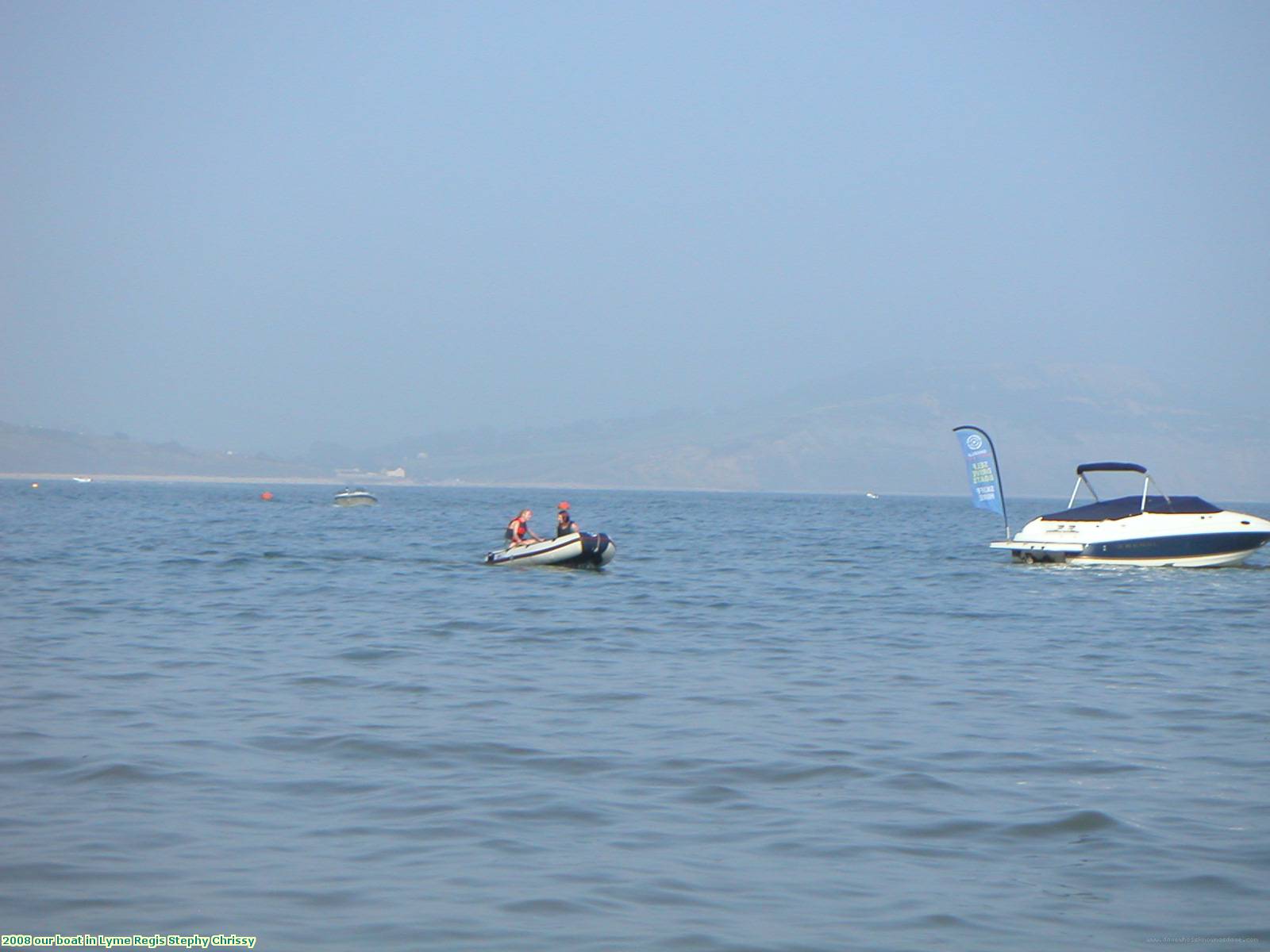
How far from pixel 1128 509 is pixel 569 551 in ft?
46.8

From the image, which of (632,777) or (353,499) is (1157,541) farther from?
(353,499)

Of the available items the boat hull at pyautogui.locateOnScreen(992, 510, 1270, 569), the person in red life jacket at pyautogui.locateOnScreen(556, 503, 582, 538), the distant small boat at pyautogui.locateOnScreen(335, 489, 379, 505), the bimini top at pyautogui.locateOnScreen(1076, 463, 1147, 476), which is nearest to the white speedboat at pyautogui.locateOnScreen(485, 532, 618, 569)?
the person in red life jacket at pyautogui.locateOnScreen(556, 503, 582, 538)

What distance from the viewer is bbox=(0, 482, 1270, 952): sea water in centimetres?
809

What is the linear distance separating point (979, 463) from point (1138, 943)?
29.8 m

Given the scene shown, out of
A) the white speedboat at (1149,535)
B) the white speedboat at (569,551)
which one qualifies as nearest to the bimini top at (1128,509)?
the white speedboat at (1149,535)

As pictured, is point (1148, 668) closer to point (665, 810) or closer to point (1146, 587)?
point (665, 810)

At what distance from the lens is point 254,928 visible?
7625 millimetres

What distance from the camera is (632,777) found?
11414 mm

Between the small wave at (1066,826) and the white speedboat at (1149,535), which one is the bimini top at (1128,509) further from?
the small wave at (1066,826)

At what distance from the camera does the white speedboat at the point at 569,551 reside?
34.8m

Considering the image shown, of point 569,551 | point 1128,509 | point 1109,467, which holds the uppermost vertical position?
point 1109,467

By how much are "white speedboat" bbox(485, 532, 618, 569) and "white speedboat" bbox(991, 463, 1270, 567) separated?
11186 millimetres

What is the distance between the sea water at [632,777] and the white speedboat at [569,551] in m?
→ 9.37

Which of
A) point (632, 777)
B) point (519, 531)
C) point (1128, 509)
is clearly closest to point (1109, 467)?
point (1128, 509)
